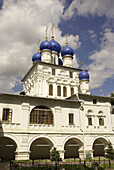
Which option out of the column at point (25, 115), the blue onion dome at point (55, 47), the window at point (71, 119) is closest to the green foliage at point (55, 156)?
the column at point (25, 115)

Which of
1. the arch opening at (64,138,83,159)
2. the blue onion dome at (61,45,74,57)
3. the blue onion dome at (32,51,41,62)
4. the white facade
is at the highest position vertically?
the blue onion dome at (61,45,74,57)

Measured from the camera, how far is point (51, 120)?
17.8 m

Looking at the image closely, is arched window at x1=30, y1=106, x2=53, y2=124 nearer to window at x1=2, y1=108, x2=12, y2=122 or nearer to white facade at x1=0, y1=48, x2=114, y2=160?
white facade at x1=0, y1=48, x2=114, y2=160

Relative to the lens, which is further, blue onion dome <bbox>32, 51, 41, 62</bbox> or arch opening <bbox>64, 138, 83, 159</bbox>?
blue onion dome <bbox>32, 51, 41, 62</bbox>

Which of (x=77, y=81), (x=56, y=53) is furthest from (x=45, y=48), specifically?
(x=77, y=81)

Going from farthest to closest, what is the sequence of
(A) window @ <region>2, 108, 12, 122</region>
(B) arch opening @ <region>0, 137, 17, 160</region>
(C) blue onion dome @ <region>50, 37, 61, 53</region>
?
(C) blue onion dome @ <region>50, 37, 61, 53</region> < (B) arch opening @ <region>0, 137, 17, 160</region> < (A) window @ <region>2, 108, 12, 122</region>

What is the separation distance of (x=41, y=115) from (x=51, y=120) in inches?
46.6

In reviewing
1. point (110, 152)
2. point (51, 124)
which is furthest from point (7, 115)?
point (110, 152)

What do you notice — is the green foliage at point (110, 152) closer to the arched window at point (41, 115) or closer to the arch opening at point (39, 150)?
the arch opening at point (39, 150)

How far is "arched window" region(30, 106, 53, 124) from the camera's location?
56.0 feet

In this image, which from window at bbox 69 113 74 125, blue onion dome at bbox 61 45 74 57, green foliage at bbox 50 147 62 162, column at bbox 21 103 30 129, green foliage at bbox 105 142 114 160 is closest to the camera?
green foliage at bbox 50 147 62 162

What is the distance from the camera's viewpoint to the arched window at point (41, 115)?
1706 centimetres

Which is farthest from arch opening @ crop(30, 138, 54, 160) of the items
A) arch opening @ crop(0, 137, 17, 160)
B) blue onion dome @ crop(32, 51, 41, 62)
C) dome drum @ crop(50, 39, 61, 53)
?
dome drum @ crop(50, 39, 61, 53)

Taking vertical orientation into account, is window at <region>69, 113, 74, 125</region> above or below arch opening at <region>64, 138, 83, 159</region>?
above
